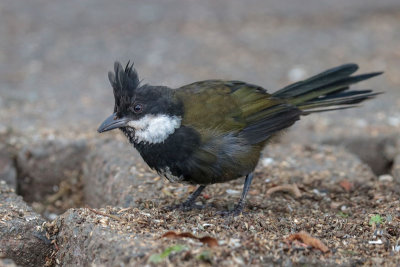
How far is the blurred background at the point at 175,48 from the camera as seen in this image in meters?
7.07

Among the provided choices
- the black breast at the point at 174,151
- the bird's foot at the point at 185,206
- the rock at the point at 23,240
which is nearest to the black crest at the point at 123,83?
the black breast at the point at 174,151

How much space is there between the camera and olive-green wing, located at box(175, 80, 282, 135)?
436cm

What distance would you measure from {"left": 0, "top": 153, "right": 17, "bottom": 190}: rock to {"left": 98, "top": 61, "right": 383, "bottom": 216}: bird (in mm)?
1550

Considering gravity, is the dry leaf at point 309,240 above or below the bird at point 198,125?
below

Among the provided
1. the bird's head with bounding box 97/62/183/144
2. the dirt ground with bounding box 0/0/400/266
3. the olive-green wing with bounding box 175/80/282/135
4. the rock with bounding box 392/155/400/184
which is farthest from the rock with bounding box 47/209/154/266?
the rock with bounding box 392/155/400/184

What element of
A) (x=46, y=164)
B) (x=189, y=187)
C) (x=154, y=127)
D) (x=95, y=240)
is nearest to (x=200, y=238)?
(x=95, y=240)

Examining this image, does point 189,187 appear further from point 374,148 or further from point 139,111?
point 374,148

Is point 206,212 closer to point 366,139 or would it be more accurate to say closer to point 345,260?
point 345,260

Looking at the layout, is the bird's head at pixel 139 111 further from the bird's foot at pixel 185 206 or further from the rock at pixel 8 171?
the rock at pixel 8 171

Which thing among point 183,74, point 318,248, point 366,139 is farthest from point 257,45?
point 318,248

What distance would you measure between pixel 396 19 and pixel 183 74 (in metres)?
4.16

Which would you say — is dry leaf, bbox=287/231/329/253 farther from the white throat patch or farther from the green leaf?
the white throat patch

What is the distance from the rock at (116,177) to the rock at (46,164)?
0.18 m

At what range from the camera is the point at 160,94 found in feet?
14.1
